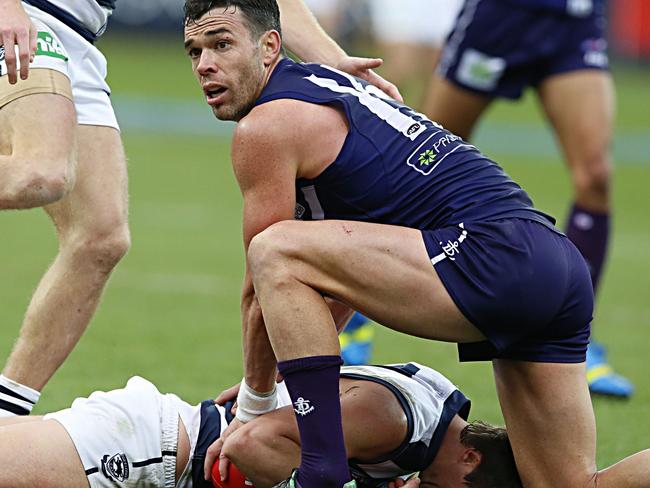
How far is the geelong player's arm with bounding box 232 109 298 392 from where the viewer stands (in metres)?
3.62

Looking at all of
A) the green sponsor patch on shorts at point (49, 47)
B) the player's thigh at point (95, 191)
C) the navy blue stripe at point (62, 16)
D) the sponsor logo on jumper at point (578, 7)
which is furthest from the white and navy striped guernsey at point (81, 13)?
the sponsor logo on jumper at point (578, 7)

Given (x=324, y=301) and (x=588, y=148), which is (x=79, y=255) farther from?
(x=588, y=148)

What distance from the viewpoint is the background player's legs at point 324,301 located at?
3498mm

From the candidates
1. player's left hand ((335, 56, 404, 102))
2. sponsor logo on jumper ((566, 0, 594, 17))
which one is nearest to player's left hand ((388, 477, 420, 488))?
player's left hand ((335, 56, 404, 102))

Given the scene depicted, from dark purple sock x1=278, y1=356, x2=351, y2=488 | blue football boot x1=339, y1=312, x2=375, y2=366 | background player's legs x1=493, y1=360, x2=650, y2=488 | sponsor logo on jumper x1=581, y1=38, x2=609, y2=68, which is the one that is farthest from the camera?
sponsor logo on jumper x1=581, y1=38, x2=609, y2=68

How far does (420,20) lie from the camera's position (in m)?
9.83

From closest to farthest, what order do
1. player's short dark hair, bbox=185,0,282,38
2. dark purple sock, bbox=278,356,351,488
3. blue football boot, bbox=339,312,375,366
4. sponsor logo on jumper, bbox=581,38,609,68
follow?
dark purple sock, bbox=278,356,351,488 → player's short dark hair, bbox=185,0,282,38 → blue football boot, bbox=339,312,375,366 → sponsor logo on jumper, bbox=581,38,609,68

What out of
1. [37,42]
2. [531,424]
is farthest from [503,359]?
[37,42]

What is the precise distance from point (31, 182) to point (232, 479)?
41.4 inches

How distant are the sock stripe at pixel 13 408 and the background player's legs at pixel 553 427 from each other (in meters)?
1.54

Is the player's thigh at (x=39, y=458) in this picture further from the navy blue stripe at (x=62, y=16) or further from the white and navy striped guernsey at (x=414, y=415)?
the navy blue stripe at (x=62, y=16)

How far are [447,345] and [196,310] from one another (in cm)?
143

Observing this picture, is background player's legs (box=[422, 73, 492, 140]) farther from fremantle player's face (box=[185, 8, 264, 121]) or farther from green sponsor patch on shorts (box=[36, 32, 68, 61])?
fremantle player's face (box=[185, 8, 264, 121])

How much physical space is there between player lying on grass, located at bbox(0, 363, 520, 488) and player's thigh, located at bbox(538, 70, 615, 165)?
2.55 m
